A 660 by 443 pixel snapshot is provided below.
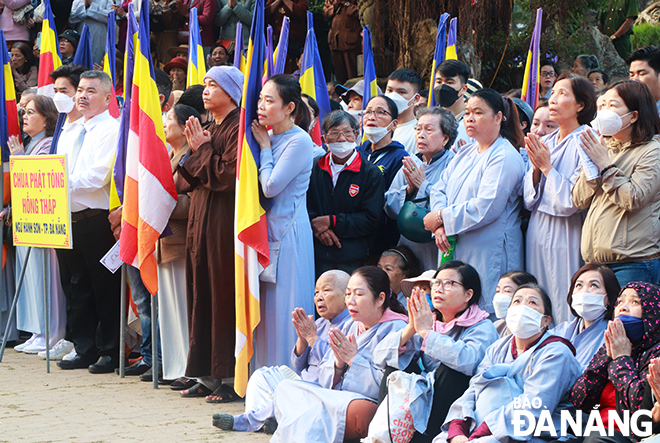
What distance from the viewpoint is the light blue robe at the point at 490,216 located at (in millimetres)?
4914

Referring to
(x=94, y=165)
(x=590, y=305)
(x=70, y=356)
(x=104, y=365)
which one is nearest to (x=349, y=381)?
(x=590, y=305)

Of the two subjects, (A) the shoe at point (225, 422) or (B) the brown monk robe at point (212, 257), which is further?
(B) the brown monk robe at point (212, 257)

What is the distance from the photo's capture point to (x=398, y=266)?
545 cm

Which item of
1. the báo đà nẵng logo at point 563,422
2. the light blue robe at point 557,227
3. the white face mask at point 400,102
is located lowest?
the báo đà nẵng logo at point 563,422

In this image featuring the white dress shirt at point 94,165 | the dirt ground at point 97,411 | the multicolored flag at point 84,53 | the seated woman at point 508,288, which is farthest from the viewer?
the multicolored flag at point 84,53

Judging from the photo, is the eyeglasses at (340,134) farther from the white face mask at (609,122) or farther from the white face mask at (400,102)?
the white face mask at (609,122)

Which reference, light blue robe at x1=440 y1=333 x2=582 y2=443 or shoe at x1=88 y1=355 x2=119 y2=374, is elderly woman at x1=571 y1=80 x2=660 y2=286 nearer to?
light blue robe at x1=440 y1=333 x2=582 y2=443

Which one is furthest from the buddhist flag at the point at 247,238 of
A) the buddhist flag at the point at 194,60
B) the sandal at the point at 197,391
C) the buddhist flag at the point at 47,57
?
the buddhist flag at the point at 47,57

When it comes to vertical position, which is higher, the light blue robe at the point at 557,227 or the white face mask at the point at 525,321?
the light blue robe at the point at 557,227

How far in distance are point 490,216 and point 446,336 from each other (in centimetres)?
119

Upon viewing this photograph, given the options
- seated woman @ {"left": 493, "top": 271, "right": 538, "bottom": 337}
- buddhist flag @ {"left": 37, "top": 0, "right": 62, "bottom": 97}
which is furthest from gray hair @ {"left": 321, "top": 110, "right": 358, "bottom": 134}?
buddhist flag @ {"left": 37, "top": 0, "right": 62, "bottom": 97}

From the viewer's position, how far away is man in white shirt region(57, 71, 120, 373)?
6.48 metres

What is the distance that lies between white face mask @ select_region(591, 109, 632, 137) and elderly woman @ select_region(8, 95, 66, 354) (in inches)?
192

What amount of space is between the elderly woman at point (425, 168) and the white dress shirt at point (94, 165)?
2328 mm
